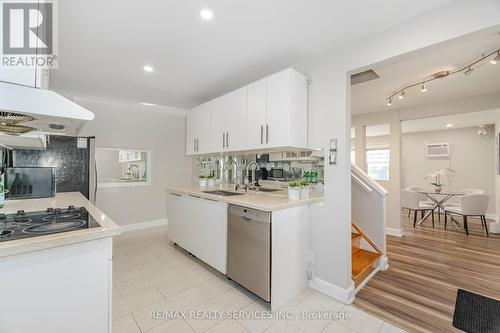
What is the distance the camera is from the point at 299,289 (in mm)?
2137

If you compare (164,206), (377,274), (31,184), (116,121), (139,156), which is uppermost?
(116,121)

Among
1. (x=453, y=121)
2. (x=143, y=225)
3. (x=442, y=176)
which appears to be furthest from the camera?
(x=442, y=176)

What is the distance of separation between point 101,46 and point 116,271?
252 centimetres

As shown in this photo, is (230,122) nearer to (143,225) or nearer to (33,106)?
(33,106)

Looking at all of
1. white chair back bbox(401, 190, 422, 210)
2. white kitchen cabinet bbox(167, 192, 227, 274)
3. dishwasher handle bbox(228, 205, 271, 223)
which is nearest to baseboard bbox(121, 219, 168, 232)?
white kitchen cabinet bbox(167, 192, 227, 274)

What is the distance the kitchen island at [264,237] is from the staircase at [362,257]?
1.98 feet

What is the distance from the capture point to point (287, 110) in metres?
2.15

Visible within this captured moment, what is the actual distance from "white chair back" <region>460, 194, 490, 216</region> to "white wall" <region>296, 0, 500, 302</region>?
370 centimetres

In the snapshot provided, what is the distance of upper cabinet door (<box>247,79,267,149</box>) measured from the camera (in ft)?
7.85

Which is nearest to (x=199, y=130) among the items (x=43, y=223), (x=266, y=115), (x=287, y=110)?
(x=266, y=115)

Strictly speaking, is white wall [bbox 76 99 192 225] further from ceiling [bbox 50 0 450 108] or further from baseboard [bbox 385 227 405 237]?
baseboard [bbox 385 227 405 237]

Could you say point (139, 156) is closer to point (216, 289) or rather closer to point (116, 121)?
point (116, 121)

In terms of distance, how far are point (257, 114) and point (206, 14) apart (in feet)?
3.53

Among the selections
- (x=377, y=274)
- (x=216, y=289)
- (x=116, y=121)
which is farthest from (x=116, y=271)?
(x=377, y=274)
